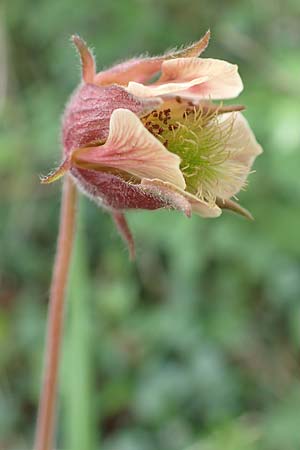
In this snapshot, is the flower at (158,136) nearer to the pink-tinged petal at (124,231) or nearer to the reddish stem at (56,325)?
the pink-tinged petal at (124,231)

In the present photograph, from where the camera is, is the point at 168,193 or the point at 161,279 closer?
the point at 168,193

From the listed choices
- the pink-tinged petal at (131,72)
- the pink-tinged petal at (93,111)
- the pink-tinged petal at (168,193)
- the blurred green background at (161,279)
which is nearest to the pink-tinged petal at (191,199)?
the pink-tinged petal at (168,193)

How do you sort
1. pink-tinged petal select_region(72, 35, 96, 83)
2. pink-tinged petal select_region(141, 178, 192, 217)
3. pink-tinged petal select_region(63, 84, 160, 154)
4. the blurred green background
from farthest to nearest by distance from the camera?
the blurred green background < pink-tinged petal select_region(72, 35, 96, 83) < pink-tinged petal select_region(63, 84, 160, 154) < pink-tinged petal select_region(141, 178, 192, 217)

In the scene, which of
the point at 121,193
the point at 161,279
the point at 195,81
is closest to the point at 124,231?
the point at 121,193

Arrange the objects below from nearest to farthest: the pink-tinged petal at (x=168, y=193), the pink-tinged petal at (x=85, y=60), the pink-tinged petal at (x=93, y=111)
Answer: the pink-tinged petal at (x=168, y=193)
the pink-tinged petal at (x=93, y=111)
the pink-tinged petal at (x=85, y=60)

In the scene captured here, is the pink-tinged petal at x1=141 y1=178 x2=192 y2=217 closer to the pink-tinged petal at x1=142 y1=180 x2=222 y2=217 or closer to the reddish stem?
the pink-tinged petal at x1=142 y1=180 x2=222 y2=217

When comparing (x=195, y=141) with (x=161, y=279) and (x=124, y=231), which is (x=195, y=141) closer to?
(x=124, y=231)

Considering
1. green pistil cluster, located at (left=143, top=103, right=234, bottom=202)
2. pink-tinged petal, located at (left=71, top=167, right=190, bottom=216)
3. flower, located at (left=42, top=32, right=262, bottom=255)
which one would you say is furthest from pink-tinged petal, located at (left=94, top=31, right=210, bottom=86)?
pink-tinged petal, located at (left=71, top=167, right=190, bottom=216)
